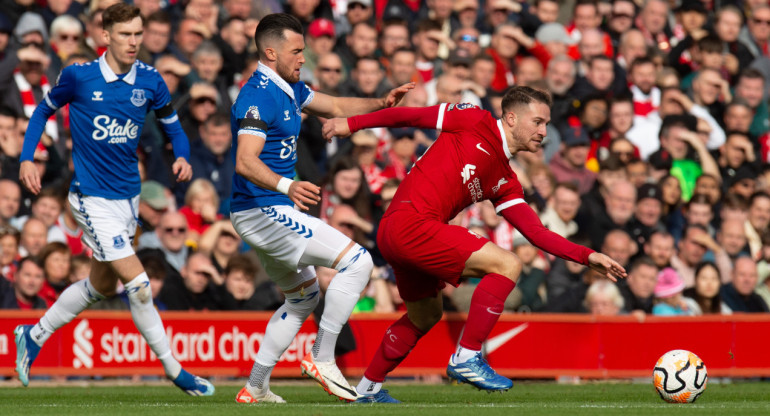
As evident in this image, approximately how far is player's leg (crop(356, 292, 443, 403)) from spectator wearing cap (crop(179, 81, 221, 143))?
5630mm

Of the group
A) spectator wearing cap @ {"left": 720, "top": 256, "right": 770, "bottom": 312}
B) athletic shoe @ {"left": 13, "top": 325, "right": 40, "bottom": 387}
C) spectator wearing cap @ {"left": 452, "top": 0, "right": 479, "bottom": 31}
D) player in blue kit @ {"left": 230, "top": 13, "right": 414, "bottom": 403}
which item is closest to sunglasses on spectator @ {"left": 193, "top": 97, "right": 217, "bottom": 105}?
spectator wearing cap @ {"left": 452, "top": 0, "right": 479, "bottom": 31}

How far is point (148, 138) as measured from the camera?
13.7m

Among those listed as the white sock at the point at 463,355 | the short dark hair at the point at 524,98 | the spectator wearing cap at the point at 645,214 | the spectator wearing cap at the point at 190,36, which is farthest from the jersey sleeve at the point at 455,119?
the spectator wearing cap at the point at 190,36

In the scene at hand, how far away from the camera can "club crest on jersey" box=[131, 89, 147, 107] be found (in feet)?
31.3

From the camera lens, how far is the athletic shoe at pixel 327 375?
8766mm

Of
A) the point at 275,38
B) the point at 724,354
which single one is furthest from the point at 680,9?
the point at 275,38

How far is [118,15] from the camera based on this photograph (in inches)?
369

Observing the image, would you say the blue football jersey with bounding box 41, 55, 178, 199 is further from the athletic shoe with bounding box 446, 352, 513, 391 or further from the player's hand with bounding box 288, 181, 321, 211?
the athletic shoe with bounding box 446, 352, 513, 391

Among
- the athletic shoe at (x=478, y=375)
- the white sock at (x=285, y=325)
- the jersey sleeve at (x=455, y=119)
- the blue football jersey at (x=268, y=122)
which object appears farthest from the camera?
the white sock at (x=285, y=325)

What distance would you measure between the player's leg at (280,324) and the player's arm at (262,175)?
103 centimetres

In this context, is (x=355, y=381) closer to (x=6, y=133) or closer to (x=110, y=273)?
(x=110, y=273)

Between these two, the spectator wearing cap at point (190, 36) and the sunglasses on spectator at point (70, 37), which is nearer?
the sunglasses on spectator at point (70, 37)

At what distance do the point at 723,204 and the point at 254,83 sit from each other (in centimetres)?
872

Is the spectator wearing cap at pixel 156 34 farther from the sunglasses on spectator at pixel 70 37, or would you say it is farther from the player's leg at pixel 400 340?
the player's leg at pixel 400 340
